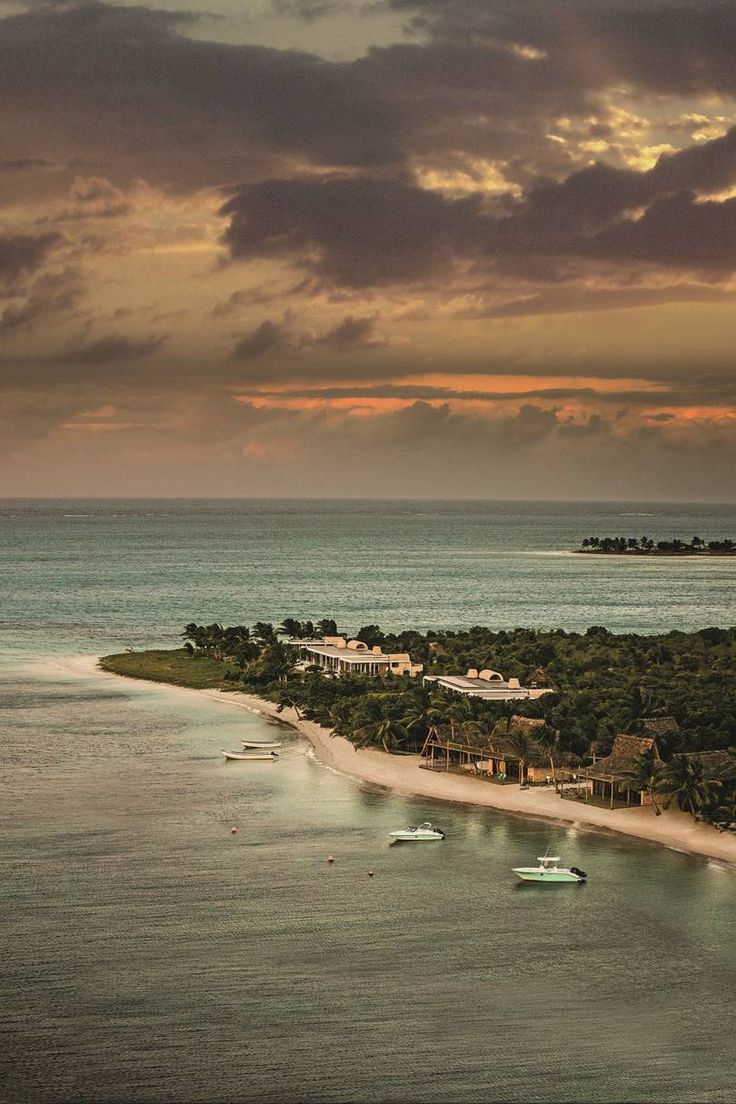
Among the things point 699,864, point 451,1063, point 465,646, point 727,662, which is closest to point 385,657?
point 465,646

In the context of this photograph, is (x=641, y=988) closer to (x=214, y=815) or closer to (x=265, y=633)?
(x=214, y=815)

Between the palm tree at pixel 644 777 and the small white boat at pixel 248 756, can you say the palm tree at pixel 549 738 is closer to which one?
the palm tree at pixel 644 777

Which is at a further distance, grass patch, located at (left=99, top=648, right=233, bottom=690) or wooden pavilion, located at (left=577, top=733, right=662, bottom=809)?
grass patch, located at (left=99, top=648, right=233, bottom=690)

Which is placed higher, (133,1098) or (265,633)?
(265,633)

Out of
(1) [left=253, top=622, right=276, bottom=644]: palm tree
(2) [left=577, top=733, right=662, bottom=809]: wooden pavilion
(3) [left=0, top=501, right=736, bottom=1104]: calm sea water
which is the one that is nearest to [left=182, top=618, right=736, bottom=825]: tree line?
(1) [left=253, top=622, right=276, bottom=644]: palm tree

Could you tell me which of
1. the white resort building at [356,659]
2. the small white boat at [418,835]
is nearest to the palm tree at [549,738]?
the small white boat at [418,835]

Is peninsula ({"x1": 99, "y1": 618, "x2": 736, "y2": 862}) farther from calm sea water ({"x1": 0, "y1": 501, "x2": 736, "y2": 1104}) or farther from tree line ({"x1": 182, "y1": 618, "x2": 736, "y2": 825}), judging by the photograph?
calm sea water ({"x1": 0, "y1": 501, "x2": 736, "y2": 1104})
